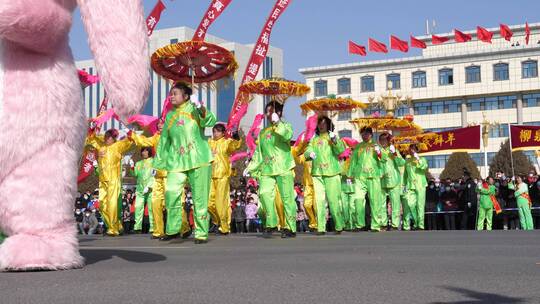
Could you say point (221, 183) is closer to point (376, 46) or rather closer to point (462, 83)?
point (376, 46)

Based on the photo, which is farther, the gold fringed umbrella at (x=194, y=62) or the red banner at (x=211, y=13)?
the red banner at (x=211, y=13)

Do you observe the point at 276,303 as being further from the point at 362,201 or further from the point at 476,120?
the point at 476,120

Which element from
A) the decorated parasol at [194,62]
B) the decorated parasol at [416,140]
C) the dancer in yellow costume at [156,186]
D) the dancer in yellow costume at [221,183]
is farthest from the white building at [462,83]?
the decorated parasol at [194,62]

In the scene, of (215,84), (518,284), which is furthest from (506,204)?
(518,284)

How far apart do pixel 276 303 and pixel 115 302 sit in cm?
66

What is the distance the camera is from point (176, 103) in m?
8.95

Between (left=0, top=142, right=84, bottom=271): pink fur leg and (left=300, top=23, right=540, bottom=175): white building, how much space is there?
64236 millimetres

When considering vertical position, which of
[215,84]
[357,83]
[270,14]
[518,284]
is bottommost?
[518,284]

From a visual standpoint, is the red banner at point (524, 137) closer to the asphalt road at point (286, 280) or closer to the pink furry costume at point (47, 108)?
the asphalt road at point (286, 280)

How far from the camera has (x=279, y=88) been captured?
39.1 ft

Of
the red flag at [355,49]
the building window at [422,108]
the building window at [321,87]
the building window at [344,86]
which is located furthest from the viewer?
the building window at [321,87]

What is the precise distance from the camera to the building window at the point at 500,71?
6900cm

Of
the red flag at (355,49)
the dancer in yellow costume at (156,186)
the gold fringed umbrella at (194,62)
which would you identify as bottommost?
the dancer in yellow costume at (156,186)

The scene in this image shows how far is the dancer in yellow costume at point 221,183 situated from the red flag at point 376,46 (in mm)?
34919
